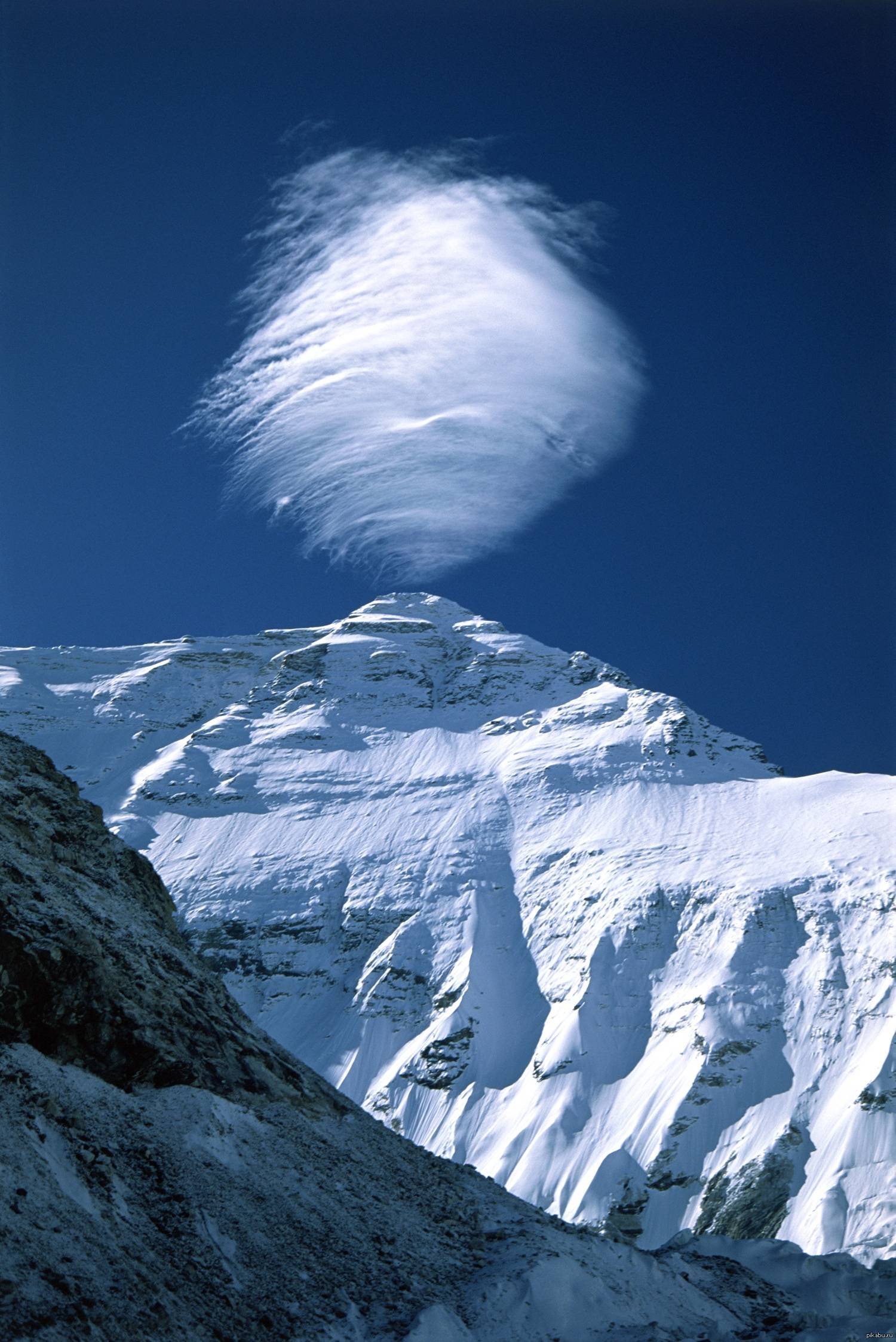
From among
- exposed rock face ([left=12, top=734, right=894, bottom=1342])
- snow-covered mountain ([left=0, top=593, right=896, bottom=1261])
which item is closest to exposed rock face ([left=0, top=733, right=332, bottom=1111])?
exposed rock face ([left=12, top=734, right=894, bottom=1342])

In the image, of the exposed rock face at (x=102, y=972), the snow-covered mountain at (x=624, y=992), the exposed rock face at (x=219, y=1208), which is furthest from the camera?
the snow-covered mountain at (x=624, y=992)

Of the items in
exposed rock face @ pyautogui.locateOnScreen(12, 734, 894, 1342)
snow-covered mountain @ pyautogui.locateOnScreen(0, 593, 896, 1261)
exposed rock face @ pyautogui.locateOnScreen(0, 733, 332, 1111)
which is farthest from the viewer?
snow-covered mountain @ pyautogui.locateOnScreen(0, 593, 896, 1261)

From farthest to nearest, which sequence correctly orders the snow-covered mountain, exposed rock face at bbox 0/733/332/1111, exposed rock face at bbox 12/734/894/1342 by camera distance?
the snow-covered mountain, exposed rock face at bbox 0/733/332/1111, exposed rock face at bbox 12/734/894/1342

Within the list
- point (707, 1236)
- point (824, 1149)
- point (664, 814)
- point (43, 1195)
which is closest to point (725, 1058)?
point (824, 1149)

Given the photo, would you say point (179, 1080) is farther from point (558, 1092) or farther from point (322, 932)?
point (322, 932)

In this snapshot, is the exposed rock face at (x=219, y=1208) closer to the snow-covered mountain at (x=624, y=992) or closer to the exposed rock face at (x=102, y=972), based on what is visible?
the exposed rock face at (x=102, y=972)

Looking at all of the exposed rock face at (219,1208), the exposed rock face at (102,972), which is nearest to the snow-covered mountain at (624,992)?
the exposed rock face at (219,1208)

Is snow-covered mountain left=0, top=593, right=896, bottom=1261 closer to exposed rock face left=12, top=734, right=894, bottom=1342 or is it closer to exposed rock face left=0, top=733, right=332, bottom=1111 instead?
exposed rock face left=12, top=734, right=894, bottom=1342

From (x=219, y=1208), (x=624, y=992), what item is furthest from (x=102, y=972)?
(x=624, y=992)
